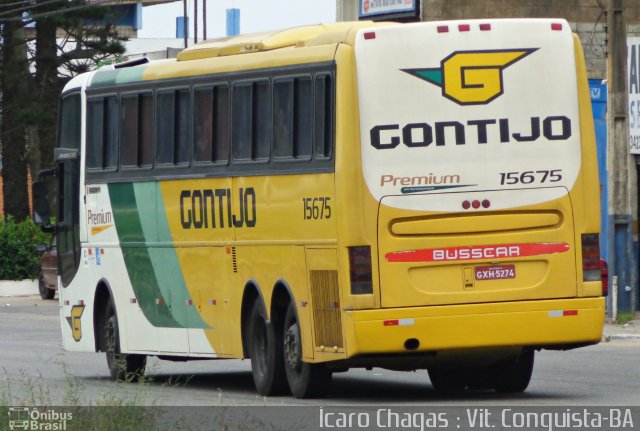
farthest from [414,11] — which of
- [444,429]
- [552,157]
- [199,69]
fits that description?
[444,429]

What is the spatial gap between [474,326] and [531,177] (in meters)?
1.42

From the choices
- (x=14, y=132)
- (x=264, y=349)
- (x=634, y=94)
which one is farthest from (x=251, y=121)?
(x=14, y=132)

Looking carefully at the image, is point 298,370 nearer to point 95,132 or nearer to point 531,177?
point 531,177

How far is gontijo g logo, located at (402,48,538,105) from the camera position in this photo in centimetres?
1520

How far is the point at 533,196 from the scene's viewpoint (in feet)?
50.2

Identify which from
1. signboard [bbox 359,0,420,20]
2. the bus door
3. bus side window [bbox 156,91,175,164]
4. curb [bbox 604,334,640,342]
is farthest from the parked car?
bus side window [bbox 156,91,175,164]

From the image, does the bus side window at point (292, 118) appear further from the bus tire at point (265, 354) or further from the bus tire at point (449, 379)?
the bus tire at point (449, 379)

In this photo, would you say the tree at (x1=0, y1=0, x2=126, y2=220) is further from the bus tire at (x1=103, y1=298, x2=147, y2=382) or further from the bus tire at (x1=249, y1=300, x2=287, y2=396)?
the bus tire at (x1=249, y1=300, x2=287, y2=396)

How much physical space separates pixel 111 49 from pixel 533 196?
119 ft

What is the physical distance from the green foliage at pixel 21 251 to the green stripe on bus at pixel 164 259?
26267mm

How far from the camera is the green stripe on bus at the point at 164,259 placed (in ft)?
60.6

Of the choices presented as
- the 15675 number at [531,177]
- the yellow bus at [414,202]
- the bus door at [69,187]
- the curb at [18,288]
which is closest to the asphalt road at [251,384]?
the yellow bus at [414,202]

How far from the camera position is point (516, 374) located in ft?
54.3

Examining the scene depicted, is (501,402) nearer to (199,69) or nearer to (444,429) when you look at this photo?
(444,429)
